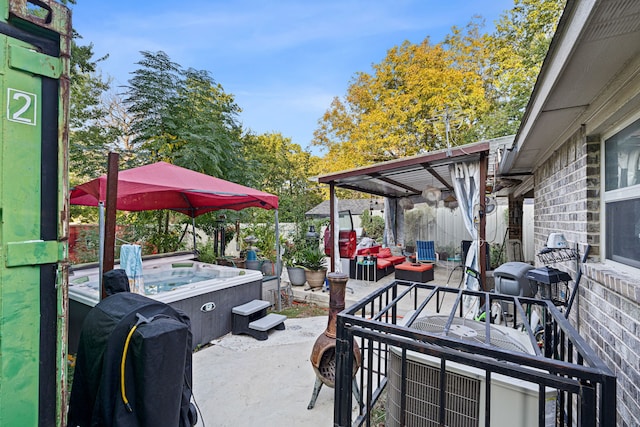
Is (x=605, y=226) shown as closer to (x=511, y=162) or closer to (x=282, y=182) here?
(x=511, y=162)

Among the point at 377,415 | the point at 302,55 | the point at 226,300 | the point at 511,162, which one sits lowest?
the point at 377,415

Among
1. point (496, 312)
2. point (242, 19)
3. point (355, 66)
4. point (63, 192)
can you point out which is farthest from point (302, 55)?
point (63, 192)

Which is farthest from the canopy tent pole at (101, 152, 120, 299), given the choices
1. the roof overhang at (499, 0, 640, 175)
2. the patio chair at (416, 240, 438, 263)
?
the patio chair at (416, 240, 438, 263)

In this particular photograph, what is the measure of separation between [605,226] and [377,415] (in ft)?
7.18

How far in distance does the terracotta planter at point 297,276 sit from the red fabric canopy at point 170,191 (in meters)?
1.68

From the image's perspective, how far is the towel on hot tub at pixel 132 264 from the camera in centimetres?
337

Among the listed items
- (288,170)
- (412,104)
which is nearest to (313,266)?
(412,104)

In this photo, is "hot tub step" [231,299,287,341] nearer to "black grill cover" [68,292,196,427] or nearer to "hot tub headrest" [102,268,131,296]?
"hot tub headrest" [102,268,131,296]

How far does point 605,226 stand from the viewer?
205cm

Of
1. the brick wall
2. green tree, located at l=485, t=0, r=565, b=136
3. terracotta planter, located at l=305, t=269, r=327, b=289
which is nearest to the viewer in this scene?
the brick wall

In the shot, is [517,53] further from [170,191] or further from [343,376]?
[343,376]

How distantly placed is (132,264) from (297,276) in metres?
3.75

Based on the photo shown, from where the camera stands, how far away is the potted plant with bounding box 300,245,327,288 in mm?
6473

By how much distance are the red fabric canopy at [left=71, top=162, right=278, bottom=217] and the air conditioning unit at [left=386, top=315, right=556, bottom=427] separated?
3409 millimetres
